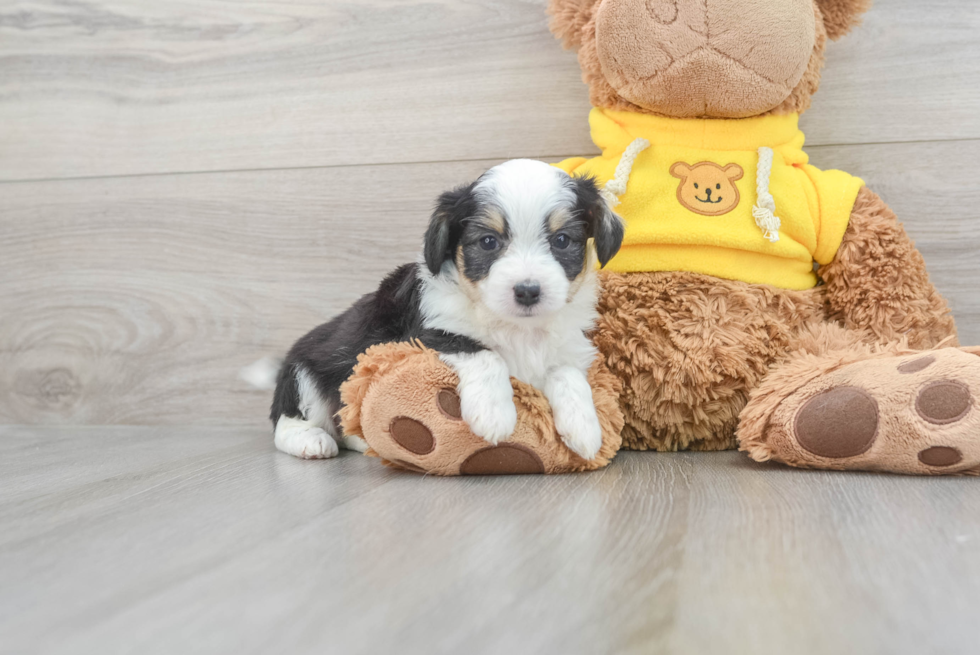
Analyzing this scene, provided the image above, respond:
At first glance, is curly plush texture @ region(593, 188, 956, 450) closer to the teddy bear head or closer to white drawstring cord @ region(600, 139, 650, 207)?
white drawstring cord @ region(600, 139, 650, 207)

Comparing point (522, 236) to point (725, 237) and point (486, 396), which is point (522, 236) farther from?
point (725, 237)

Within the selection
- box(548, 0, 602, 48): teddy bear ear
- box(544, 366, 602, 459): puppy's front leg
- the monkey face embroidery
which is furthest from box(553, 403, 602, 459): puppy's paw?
box(548, 0, 602, 48): teddy bear ear

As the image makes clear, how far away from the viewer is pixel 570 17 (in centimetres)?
183

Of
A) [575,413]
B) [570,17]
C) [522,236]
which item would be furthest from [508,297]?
[570,17]

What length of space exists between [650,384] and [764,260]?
0.39 m

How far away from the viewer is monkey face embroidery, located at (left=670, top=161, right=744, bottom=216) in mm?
1729

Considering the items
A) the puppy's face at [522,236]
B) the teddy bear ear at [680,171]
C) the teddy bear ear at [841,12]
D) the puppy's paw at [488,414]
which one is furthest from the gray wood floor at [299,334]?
the teddy bear ear at [680,171]

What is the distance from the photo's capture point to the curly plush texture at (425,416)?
4.76 feet

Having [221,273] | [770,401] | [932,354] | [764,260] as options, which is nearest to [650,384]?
[770,401]

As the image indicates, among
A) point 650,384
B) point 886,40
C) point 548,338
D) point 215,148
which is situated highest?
point 886,40

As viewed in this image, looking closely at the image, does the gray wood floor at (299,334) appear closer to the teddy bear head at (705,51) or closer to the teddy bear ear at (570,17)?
the teddy bear ear at (570,17)

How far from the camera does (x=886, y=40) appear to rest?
2.04 m

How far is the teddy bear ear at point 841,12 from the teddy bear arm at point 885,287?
0.44 meters

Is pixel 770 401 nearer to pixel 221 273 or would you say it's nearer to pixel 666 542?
pixel 666 542
